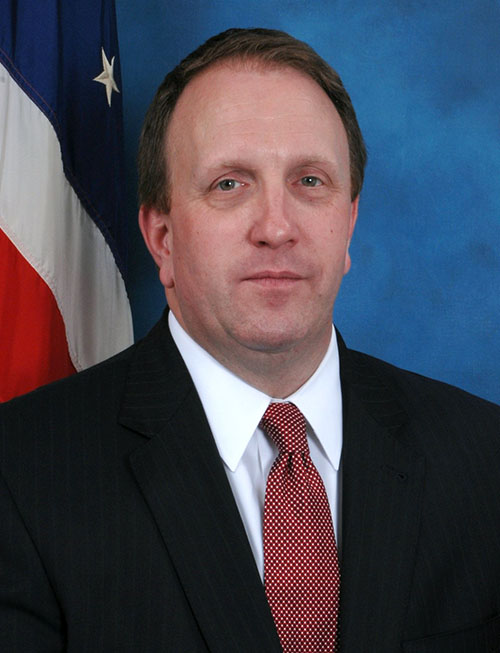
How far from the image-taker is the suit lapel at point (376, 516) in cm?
182

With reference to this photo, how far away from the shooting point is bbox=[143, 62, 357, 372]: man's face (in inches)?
74.1

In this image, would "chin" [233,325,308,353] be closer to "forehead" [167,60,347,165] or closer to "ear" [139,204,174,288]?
"ear" [139,204,174,288]

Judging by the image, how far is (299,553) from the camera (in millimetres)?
1827

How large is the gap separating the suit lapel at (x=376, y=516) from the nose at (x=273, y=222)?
0.46 meters

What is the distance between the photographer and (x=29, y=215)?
2.46 metres

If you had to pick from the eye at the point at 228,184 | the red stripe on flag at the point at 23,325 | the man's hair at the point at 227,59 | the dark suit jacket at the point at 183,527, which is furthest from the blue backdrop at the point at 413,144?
the eye at the point at 228,184

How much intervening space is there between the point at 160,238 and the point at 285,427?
1.92 feet

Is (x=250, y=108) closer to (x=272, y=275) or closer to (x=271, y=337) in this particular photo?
(x=272, y=275)

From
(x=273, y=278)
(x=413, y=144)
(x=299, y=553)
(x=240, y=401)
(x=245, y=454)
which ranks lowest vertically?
(x=299, y=553)

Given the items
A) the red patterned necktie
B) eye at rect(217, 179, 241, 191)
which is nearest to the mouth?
eye at rect(217, 179, 241, 191)

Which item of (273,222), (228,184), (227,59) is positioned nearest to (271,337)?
(273,222)

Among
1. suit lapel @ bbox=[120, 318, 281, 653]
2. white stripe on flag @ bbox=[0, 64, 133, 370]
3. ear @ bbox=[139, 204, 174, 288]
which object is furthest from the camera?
white stripe on flag @ bbox=[0, 64, 133, 370]

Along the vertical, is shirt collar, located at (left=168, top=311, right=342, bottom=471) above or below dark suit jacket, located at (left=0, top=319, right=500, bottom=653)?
above

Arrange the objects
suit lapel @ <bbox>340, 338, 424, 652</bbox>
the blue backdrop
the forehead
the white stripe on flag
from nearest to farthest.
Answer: suit lapel @ <bbox>340, 338, 424, 652</bbox>, the forehead, the white stripe on flag, the blue backdrop
